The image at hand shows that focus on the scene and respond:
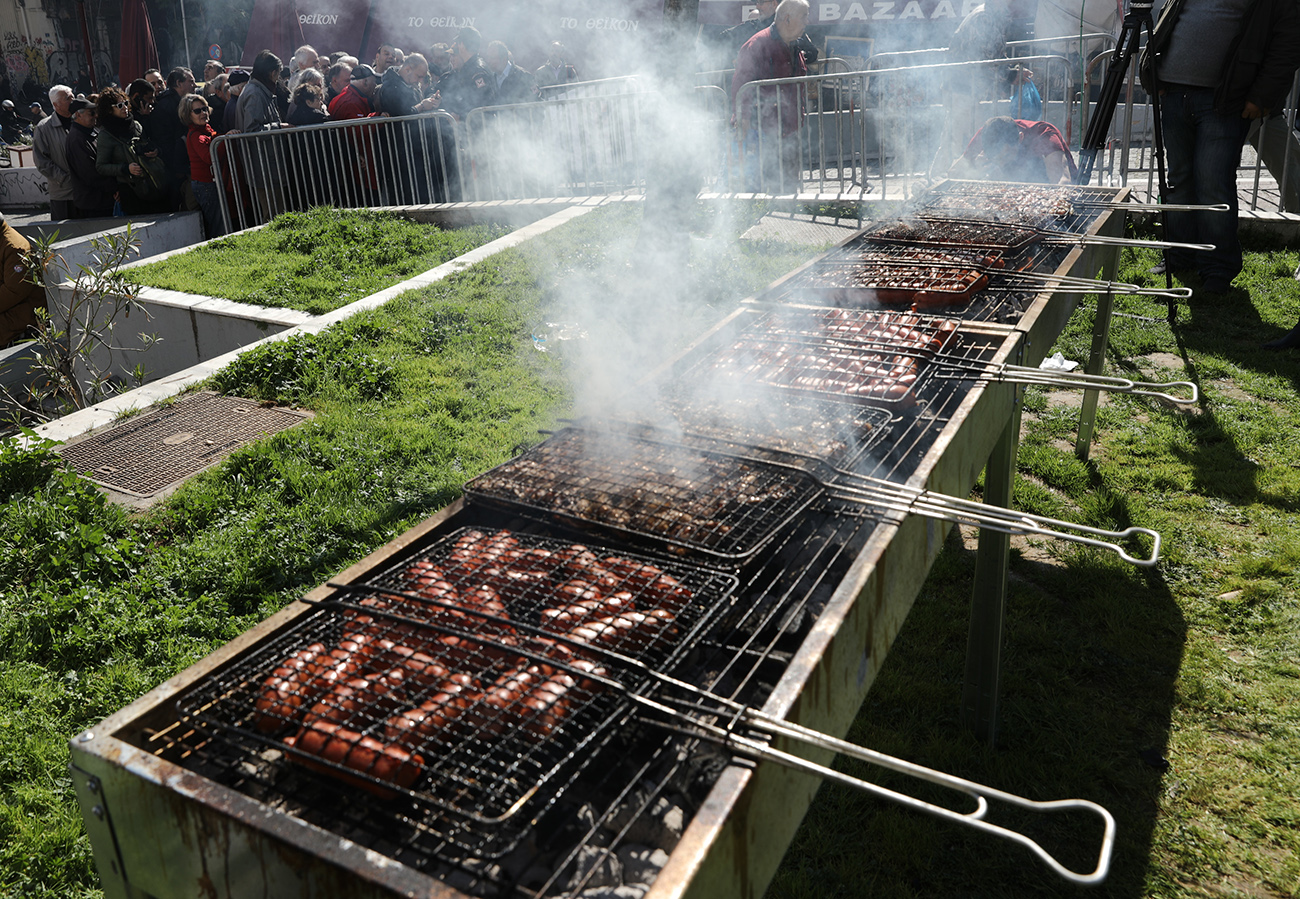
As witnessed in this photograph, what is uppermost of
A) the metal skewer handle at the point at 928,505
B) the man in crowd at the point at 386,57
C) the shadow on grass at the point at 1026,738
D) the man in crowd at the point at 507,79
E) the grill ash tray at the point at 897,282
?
the man in crowd at the point at 386,57

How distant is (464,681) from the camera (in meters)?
1.78

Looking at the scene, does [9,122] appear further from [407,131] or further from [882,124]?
[882,124]

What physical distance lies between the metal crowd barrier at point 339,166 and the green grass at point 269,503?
15.1 feet

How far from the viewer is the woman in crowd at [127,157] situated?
1159 cm

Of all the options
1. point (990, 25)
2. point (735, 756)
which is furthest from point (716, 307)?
point (990, 25)

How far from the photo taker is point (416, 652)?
1.87 meters

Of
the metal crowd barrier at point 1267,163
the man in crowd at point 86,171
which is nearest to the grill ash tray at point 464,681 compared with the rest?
the metal crowd barrier at point 1267,163

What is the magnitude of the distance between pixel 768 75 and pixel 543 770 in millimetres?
10517

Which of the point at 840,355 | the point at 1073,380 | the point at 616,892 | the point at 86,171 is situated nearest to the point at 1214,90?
the point at 840,355

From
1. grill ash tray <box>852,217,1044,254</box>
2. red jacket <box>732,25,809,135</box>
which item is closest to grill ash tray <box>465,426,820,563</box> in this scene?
grill ash tray <box>852,217,1044,254</box>

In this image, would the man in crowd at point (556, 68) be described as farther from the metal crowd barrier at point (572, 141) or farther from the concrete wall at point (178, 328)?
the concrete wall at point (178, 328)

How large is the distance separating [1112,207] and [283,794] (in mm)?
5535

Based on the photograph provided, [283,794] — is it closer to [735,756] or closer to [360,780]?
[360,780]

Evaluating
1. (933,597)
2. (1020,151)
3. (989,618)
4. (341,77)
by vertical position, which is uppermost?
(341,77)
